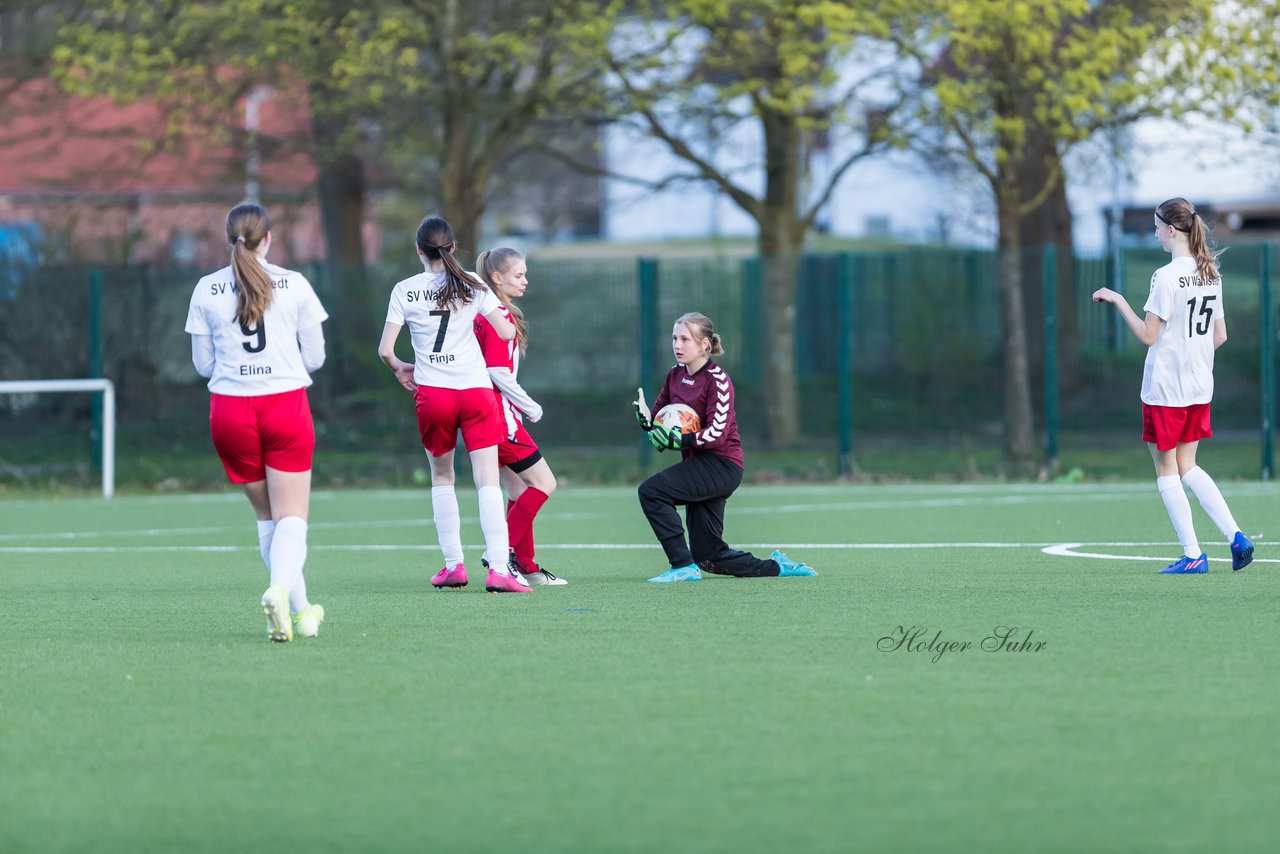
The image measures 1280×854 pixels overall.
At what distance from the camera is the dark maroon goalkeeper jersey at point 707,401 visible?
9008 millimetres

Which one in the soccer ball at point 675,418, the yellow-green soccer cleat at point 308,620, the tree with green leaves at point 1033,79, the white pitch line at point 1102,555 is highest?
the tree with green leaves at point 1033,79

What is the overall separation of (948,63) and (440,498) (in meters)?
13.2

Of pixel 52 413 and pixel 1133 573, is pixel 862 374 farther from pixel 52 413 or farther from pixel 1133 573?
pixel 1133 573

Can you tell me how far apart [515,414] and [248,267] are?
2374 mm

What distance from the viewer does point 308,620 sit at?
23.5 ft

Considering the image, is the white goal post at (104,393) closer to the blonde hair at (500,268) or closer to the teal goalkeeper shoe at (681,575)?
the blonde hair at (500,268)

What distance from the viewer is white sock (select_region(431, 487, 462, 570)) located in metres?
8.90

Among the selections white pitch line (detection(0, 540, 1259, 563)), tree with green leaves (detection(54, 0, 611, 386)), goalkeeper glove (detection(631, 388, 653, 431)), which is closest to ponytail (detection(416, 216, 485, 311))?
goalkeeper glove (detection(631, 388, 653, 431))

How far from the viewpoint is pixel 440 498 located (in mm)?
8953

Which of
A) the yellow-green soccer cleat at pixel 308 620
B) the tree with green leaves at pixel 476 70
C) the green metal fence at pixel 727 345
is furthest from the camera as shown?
the tree with green leaves at pixel 476 70

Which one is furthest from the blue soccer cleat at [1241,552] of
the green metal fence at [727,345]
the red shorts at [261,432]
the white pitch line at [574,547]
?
the green metal fence at [727,345]

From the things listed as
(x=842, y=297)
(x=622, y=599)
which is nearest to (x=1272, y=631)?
(x=622, y=599)

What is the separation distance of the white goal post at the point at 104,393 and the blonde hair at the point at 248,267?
11687 millimetres

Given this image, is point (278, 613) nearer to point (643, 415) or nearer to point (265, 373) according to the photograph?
point (265, 373)
